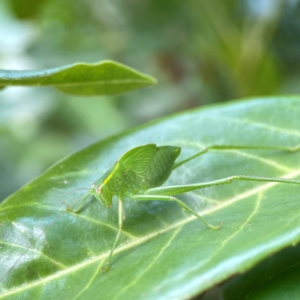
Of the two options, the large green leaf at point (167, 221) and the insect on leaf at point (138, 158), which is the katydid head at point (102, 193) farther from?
the insect on leaf at point (138, 158)

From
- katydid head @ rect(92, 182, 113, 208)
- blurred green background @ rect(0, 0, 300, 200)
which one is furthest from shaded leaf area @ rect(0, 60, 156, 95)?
blurred green background @ rect(0, 0, 300, 200)

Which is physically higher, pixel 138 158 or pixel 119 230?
pixel 138 158

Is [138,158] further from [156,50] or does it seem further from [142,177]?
[156,50]

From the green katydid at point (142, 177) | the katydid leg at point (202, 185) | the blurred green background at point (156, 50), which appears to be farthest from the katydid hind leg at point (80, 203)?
the blurred green background at point (156, 50)

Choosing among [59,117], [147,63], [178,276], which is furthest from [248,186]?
[59,117]

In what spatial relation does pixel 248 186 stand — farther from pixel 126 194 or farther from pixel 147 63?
pixel 147 63

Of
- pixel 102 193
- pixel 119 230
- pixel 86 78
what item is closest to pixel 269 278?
pixel 119 230

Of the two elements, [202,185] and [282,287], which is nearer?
[282,287]

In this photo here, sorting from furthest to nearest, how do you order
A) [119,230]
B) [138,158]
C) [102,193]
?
[138,158] → [102,193] → [119,230]
